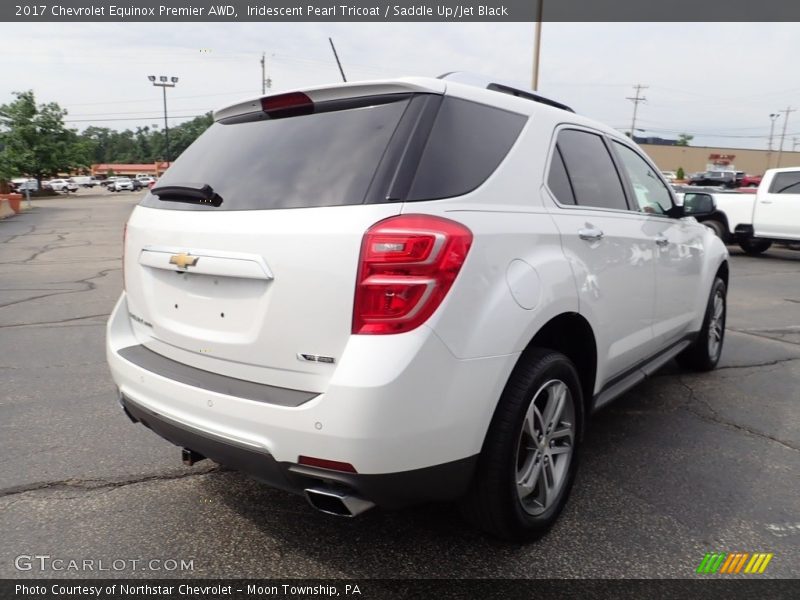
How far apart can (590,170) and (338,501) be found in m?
2.14

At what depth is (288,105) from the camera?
8.32 ft

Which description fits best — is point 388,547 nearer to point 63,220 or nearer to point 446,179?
point 446,179

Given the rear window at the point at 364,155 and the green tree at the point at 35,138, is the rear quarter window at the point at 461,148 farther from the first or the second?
the green tree at the point at 35,138

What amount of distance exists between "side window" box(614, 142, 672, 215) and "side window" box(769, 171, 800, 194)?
10801 mm

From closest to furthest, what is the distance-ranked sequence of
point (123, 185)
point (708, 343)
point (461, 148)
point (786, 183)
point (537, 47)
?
point (461, 148) < point (708, 343) < point (786, 183) < point (537, 47) < point (123, 185)

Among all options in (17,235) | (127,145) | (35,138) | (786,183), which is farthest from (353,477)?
(127,145)

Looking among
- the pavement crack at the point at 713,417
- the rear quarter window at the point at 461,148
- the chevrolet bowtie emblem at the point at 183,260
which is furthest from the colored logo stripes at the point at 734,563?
the chevrolet bowtie emblem at the point at 183,260

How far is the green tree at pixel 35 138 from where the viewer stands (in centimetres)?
4984

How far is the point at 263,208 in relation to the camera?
2.27 metres

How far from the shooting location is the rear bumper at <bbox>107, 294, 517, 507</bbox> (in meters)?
1.93

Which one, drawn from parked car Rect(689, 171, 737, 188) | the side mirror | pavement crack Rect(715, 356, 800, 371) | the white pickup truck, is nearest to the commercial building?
parked car Rect(689, 171, 737, 188)

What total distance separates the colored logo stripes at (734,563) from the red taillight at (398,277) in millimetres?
1603

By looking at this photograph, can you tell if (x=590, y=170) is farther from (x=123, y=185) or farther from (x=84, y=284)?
(x=123, y=185)

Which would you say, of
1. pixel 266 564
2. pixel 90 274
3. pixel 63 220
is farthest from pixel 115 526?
pixel 63 220
